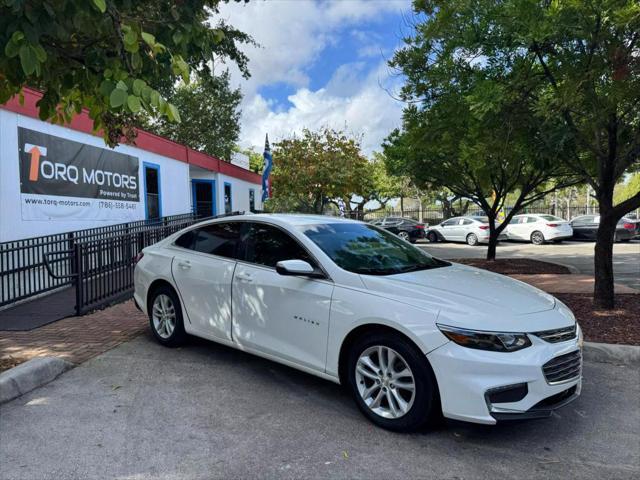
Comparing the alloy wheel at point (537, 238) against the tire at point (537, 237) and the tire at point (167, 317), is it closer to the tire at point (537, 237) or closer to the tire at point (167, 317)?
the tire at point (537, 237)

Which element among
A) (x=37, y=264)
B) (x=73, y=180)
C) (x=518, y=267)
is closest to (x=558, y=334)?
(x=37, y=264)

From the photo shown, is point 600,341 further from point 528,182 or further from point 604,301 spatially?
point 528,182

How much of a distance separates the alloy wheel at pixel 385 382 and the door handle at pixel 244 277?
1409mm

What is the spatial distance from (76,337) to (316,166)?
65.7ft

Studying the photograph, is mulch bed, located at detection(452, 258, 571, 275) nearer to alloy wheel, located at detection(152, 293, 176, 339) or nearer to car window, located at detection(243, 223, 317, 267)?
car window, located at detection(243, 223, 317, 267)

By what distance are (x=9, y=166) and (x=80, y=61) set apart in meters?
5.85

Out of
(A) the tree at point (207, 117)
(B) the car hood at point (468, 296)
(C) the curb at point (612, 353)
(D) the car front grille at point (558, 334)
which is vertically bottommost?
(C) the curb at point (612, 353)

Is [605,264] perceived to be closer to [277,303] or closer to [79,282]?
[277,303]

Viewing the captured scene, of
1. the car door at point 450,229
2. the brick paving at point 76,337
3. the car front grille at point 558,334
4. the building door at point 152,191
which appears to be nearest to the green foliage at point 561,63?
the car front grille at point 558,334

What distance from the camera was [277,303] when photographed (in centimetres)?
416

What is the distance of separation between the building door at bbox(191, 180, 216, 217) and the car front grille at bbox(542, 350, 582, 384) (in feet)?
58.0

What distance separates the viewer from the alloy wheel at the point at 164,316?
17.6 ft

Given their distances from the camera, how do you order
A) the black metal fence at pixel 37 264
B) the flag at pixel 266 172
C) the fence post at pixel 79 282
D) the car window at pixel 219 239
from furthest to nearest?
the flag at pixel 266 172 → the black metal fence at pixel 37 264 → the fence post at pixel 79 282 → the car window at pixel 219 239

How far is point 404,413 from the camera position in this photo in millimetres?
3334
